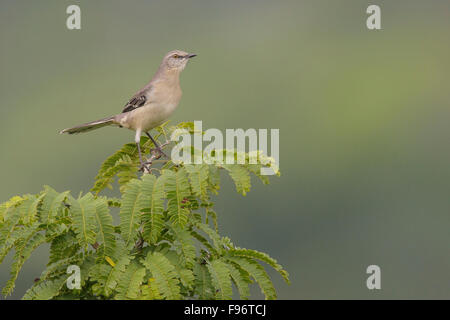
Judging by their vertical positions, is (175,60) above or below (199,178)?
above

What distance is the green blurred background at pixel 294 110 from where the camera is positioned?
91250mm

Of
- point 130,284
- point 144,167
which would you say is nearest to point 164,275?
point 130,284

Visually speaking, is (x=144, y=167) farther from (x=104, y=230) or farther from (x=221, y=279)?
(x=221, y=279)

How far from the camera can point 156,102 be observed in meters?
10.3

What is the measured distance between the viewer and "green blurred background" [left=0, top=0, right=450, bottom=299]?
91250 mm

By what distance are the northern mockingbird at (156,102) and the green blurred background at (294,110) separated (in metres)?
56.1

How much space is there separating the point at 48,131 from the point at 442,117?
59.7 meters

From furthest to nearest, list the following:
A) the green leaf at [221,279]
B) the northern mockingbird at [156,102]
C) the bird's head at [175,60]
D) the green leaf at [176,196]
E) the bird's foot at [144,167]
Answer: the bird's head at [175,60] → the northern mockingbird at [156,102] → the bird's foot at [144,167] → the green leaf at [176,196] → the green leaf at [221,279]

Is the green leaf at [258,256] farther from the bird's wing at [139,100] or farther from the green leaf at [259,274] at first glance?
the bird's wing at [139,100]

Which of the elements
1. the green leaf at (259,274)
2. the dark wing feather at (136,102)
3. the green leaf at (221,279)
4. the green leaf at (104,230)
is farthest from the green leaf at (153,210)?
the dark wing feather at (136,102)

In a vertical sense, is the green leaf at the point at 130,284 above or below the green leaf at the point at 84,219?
below

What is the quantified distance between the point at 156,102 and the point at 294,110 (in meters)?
115

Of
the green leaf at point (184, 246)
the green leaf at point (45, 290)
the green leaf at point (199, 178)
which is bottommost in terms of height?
the green leaf at point (45, 290)
